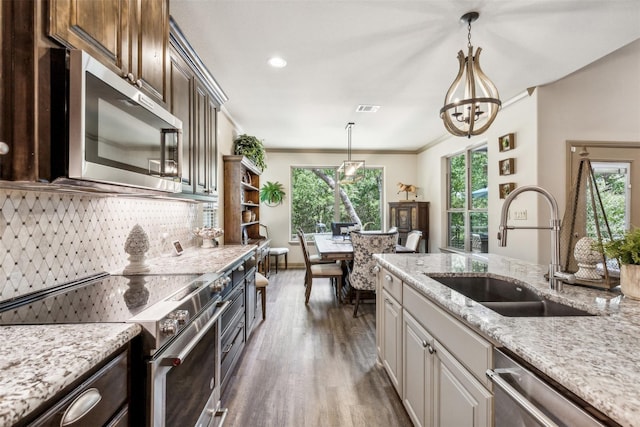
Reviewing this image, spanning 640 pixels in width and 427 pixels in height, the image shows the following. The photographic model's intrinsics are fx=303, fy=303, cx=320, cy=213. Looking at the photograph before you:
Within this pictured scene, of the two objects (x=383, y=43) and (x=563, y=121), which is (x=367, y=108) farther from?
(x=563, y=121)

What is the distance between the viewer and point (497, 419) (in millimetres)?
917

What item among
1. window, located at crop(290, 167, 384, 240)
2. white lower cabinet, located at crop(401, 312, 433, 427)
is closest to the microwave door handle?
white lower cabinet, located at crop(401, 312, 433, 427)

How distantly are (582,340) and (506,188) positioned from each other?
350 cm

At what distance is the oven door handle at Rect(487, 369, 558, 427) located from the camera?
709 millimetres

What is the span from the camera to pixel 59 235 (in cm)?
143

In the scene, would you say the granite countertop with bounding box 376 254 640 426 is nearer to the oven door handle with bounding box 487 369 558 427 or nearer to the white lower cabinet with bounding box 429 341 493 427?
the oven door handle with bounding box 487 369 558 427

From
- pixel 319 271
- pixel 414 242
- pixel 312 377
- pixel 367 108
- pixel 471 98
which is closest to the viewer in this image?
pixel 471 98

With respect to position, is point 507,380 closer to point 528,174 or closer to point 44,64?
point 44,64

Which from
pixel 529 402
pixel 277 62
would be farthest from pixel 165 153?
pixel 529 402

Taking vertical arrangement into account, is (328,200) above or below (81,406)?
above

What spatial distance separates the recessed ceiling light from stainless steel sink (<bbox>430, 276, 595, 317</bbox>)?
226 cm

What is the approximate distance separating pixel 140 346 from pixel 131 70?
1.16 meters

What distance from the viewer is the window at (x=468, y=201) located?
4.75 metres

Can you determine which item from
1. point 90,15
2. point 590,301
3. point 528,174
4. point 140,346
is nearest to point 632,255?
point 590,301
